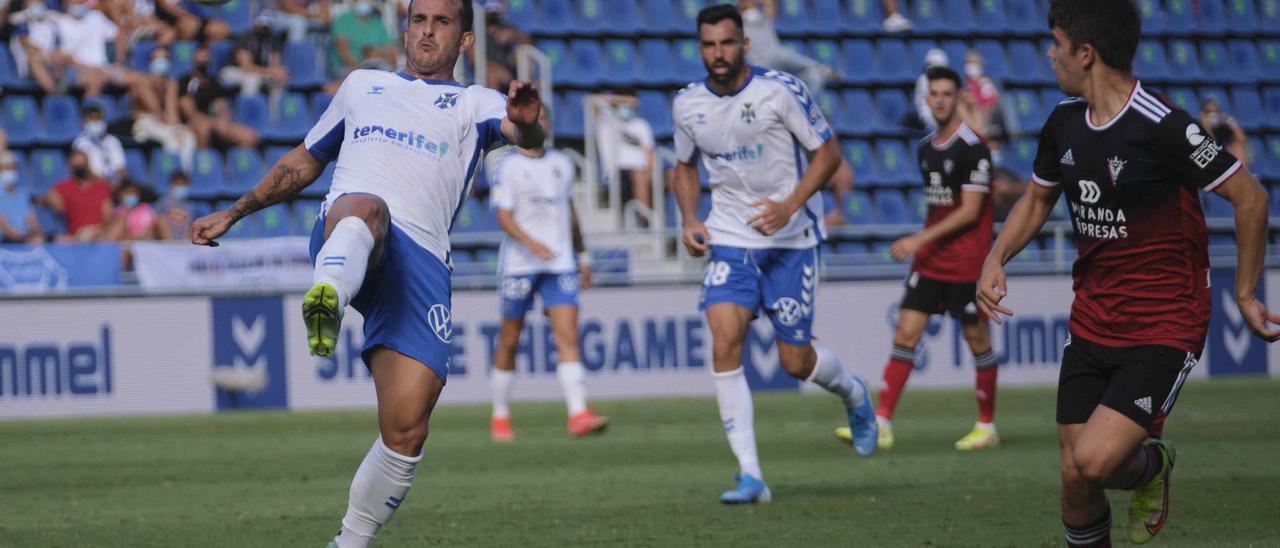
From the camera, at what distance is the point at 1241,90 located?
928 inches

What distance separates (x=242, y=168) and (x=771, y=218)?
40.4ft

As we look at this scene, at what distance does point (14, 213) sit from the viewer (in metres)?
16.8

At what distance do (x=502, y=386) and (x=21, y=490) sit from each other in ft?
13.1

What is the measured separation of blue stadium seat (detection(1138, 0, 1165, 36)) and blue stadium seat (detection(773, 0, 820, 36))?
5594 millimetres

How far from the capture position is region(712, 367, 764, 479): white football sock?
791 cm

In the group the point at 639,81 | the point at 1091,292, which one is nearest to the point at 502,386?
the point at 1091,292

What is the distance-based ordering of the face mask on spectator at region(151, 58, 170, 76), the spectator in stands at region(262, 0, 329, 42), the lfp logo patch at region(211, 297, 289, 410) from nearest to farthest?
the lfp logo patch at region(211, 297, 289, 410) < the face mask on spectator at region(151, 58, 170, 76) < the spectator in stands at region(262, 0, 329, 42)

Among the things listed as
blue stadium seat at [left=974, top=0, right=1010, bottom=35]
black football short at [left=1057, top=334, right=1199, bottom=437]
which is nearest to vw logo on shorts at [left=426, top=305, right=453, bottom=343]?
black football short at [left=1057, top=334, right=1199, bottom=437]

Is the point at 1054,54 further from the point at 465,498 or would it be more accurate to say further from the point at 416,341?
the point at 465,498

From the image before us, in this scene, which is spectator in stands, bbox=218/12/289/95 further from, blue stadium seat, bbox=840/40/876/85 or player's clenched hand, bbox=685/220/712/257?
player's clenched hand, bbox=685/220/712/257

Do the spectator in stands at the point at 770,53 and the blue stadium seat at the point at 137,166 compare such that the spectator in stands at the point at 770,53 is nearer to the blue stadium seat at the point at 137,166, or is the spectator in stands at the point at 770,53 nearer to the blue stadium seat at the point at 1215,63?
the blue stadium seat at the point at 1215,63

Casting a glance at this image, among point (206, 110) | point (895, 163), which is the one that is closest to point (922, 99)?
point (895, 163)

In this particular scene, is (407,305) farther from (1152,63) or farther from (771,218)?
(1152,63)

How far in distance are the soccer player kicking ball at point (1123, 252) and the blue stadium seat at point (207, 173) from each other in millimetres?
14627
